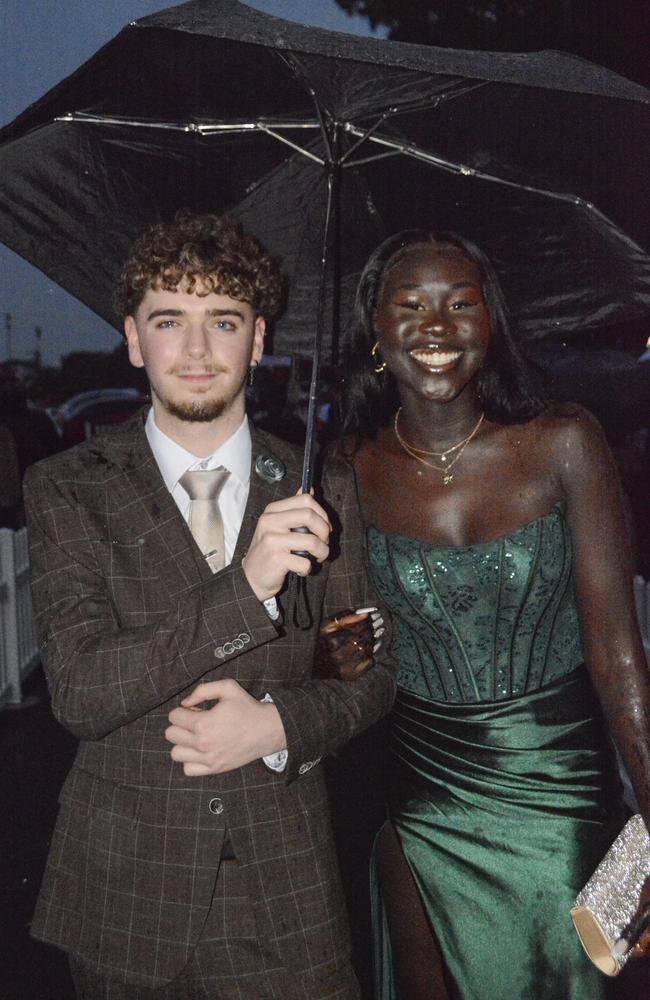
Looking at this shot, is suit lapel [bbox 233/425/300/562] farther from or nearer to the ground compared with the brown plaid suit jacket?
farther from the ground

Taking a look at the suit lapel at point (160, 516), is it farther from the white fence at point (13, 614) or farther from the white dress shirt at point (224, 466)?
the white fence at point (13, 614)

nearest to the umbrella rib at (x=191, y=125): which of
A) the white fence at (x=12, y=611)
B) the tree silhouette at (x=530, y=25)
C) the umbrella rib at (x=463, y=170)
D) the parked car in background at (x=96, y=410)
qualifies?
the umbrella rib at (x=463, y=170)

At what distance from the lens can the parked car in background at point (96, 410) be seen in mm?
21781

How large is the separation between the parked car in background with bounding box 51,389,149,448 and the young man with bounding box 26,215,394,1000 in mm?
19294

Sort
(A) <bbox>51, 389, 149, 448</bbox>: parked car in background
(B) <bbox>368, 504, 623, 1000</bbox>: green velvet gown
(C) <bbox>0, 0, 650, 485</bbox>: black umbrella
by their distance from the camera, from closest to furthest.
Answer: (C) <bbox>0, 0, 650, 485</bbox>: black umbrella, (B) <bbox>368, 504, 623, 1000</bbox>: green velvet gown, (A) <bbox>51, 389, 149, 448</bbox>: parked car in background

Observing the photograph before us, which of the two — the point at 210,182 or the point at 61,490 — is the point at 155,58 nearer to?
the point at 210,182

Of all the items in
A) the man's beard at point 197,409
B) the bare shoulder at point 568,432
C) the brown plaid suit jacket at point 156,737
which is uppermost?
the man's beard at point 197,409

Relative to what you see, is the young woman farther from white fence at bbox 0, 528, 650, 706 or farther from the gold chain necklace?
white fence at bbox 0, 528, 650, 706

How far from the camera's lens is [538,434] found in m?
3.04

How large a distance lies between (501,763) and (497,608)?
17.2 inches

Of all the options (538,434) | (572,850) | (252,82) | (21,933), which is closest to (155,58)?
(252,82)

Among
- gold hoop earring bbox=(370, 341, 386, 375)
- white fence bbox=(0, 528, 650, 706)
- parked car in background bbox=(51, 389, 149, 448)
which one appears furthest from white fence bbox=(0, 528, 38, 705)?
parked car in background bbox=(51, 389, 149, 448)

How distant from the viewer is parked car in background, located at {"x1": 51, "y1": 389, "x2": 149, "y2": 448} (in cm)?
2178

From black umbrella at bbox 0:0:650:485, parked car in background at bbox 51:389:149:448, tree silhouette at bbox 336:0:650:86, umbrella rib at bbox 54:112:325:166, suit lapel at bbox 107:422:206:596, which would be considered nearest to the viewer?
suit lapel at bbox 107:422:206:596
